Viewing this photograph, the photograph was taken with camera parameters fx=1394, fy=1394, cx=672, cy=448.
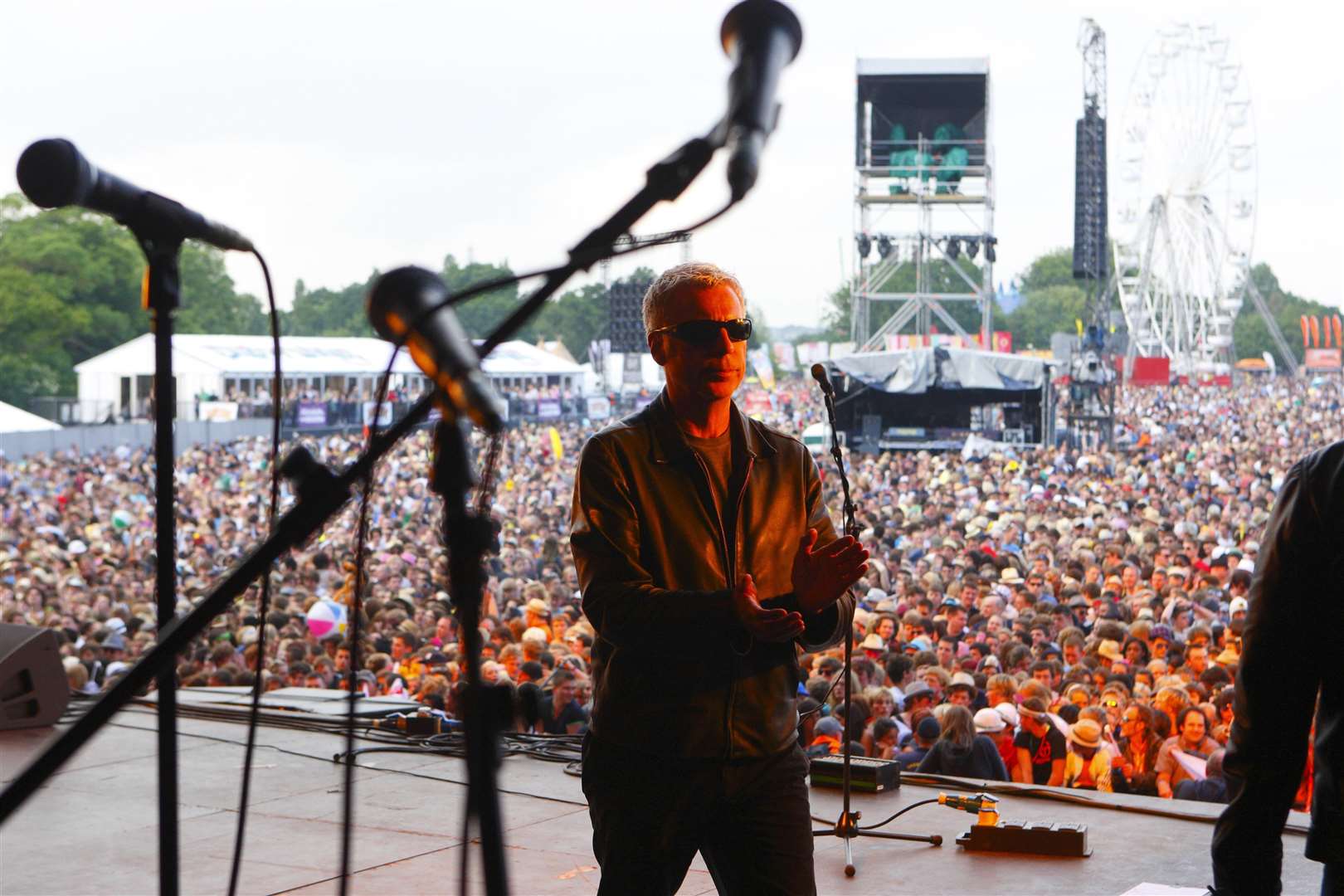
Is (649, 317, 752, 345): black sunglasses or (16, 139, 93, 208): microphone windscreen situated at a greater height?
(16, 139, 93, 208): microphone windscreen

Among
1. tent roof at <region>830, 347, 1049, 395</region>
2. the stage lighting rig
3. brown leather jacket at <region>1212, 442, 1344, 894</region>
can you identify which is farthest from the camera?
the stage lighting rig

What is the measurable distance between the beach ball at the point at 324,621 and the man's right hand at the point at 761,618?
6681mm

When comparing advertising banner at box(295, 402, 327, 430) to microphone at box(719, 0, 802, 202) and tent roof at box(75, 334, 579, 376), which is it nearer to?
tent roof at box(75, 334, 579, 376)

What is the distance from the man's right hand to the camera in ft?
5.97

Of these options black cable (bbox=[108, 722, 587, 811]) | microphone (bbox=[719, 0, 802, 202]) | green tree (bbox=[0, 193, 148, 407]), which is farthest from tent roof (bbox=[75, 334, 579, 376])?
microphone (bbox=[719, 0, 802, 202])

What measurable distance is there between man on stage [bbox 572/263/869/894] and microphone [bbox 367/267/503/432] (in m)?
Answer: 0.84

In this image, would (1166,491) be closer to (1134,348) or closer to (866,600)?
(866,600)

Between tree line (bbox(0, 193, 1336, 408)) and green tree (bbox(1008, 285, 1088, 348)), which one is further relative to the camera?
green tree (bbox(1008, 285, 1088, 348))

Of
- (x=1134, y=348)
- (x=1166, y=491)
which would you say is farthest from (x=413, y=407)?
(x=1134, y=348)

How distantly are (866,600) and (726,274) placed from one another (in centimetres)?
650

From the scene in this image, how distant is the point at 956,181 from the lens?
36156 millimetres

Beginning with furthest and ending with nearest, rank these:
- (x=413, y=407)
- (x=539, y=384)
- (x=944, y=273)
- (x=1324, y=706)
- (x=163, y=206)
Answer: (x=944, y=273) → (x=539, y=384) → (x=163, y=206) → (x=1324, y=706) → (x=413, y=407)

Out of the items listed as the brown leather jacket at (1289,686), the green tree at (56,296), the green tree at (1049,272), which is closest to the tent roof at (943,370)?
the brown leather jacket at (1289,686)

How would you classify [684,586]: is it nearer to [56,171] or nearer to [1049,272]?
[56,171]
